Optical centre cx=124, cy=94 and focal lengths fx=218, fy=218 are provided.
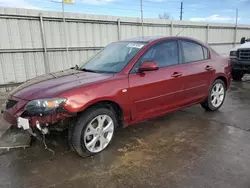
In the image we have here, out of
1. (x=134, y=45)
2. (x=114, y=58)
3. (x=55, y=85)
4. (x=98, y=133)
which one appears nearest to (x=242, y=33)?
(x=134, y=45)

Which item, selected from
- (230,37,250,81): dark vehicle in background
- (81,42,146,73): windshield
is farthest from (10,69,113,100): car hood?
(230,37,250,81): dark vehicle in background

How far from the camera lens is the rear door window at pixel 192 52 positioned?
13.8ft

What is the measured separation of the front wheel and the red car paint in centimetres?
23

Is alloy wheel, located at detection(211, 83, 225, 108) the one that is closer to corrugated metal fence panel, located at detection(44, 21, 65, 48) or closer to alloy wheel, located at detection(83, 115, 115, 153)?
alloy wheel, located at detection(83, 115, 115, 153)

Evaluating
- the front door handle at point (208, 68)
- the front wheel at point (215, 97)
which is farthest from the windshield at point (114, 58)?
the front wheel at point (215, 97)

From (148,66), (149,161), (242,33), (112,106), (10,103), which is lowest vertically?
(149,161)

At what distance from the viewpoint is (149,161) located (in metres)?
2.95

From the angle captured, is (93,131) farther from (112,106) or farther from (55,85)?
(55,85)

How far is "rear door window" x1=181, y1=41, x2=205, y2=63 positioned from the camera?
4195mm

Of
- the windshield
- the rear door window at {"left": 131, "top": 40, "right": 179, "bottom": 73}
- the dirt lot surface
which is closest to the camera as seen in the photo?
the dirt lot surface

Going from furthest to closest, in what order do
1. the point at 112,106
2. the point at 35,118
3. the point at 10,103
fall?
the point at 112,106 < the point at 10,103 < the point at 35,118

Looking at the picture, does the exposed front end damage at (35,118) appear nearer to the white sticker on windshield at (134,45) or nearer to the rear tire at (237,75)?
the white sticker on windshield at (134,45)

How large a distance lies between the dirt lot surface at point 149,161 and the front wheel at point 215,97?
0.74 metres

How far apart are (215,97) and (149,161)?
275 centimetres
